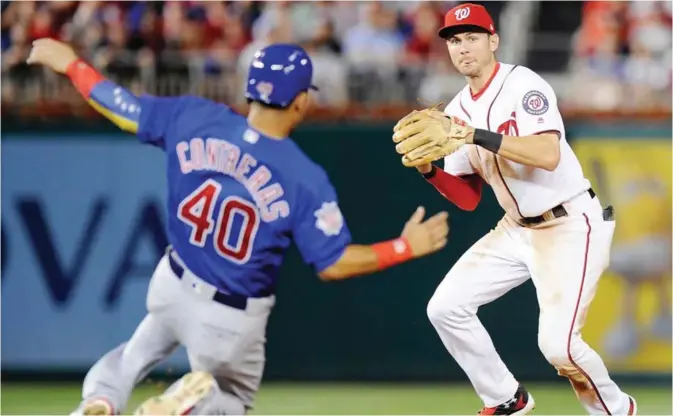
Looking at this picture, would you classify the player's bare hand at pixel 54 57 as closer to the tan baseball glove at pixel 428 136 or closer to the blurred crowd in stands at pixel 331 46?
the tan baseball glove at pixel 428 136

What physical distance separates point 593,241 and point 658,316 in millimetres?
3747

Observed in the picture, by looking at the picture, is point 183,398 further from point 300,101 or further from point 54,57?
point 54,57

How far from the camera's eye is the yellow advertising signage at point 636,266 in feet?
33.8

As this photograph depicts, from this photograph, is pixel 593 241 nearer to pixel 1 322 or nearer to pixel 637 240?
pixel 637 240

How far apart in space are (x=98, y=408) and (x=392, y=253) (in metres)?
1.63

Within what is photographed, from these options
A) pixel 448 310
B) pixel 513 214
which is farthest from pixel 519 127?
pixel 448 310

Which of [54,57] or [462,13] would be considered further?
[462,13]

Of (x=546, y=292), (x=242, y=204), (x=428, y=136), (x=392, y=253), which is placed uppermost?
(x=428, y=136)

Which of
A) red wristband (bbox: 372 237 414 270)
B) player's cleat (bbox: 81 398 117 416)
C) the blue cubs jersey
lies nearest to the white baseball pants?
red wristband (bbox: 372 237 414 270)

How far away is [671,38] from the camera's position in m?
12.0

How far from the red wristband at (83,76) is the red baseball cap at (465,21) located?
6.21ft

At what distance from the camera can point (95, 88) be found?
6348mm

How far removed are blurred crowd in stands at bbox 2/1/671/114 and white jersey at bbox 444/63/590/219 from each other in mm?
3174

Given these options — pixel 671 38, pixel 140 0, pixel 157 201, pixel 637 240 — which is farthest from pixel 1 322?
pixel 671 38
